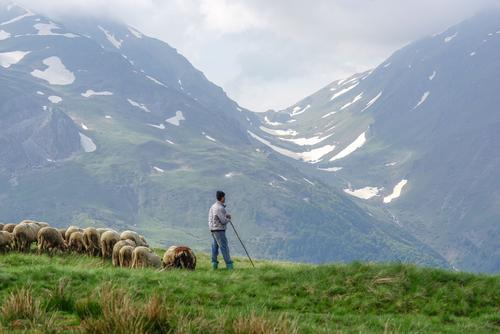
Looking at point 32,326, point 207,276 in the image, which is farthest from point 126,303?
point 207,276

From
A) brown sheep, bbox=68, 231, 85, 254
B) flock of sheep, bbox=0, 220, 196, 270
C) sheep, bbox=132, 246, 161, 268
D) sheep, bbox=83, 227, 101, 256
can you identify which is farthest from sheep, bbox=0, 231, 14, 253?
sheep, bbox=132, 246, 161, 268

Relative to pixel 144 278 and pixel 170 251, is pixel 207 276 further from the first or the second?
pixel 170 251

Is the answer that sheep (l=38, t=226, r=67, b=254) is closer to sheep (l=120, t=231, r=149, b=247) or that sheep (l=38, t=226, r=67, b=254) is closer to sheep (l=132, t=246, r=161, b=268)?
sheep (l=120, t=231, r=149, b=247)

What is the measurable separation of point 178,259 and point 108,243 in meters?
5.21

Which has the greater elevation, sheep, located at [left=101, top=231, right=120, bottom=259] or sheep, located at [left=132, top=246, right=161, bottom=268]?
sheep, located at [left=101, top=231, right=120, bottom=259]

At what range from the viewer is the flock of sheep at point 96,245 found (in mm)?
28484

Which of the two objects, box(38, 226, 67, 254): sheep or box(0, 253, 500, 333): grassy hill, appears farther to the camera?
box(38, 226, 67, 254): sheep

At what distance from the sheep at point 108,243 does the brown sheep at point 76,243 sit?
1.56 metres

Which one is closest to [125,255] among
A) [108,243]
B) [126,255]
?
[126,255]

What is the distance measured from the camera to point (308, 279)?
22297 millimetres

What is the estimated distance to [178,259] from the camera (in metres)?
28.6

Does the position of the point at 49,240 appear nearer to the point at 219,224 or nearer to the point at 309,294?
the point at 219,224

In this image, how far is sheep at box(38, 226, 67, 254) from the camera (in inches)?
1238

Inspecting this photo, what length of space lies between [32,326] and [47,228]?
20.0m
